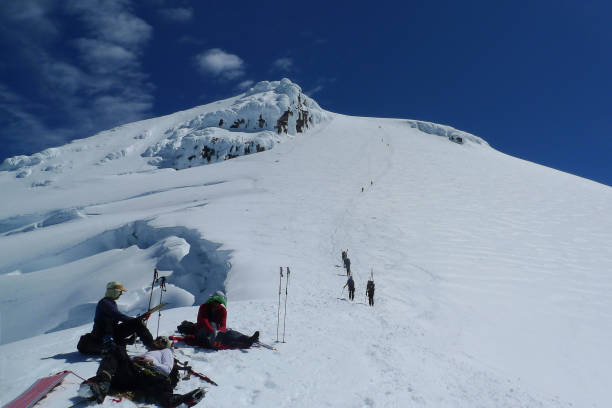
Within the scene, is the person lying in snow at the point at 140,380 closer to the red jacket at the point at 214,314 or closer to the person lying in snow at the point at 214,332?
the person lying in snow at the point at 214,332

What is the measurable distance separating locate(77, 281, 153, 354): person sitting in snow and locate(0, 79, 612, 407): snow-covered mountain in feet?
1.05

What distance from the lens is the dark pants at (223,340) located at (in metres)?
7.07

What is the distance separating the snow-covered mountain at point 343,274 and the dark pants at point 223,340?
27cm

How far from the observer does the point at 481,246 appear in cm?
2111

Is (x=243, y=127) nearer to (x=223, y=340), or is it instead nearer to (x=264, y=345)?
(x=264, y=345)

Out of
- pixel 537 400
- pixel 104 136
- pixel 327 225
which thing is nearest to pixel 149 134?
pixel 104 136

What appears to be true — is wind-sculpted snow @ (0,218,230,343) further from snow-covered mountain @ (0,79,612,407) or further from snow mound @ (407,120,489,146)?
snow mound @ (407,120,489,146)

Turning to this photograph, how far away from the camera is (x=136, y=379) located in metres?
4.85

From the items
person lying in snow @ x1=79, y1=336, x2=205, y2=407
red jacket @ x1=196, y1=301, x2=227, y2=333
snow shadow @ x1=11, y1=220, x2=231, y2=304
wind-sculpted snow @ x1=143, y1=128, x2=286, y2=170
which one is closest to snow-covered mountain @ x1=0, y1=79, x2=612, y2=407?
snow shadow @ x1=11, y1=220, x2=231, y2=304

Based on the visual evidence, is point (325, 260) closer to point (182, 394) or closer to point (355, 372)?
point (355, 372)

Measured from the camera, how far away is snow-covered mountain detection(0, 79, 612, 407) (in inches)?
264

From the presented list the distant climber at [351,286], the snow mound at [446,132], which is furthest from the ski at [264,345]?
the snow mound at [446,132]

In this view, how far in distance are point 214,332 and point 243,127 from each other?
68610mm

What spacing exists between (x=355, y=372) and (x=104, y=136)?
7913cm
